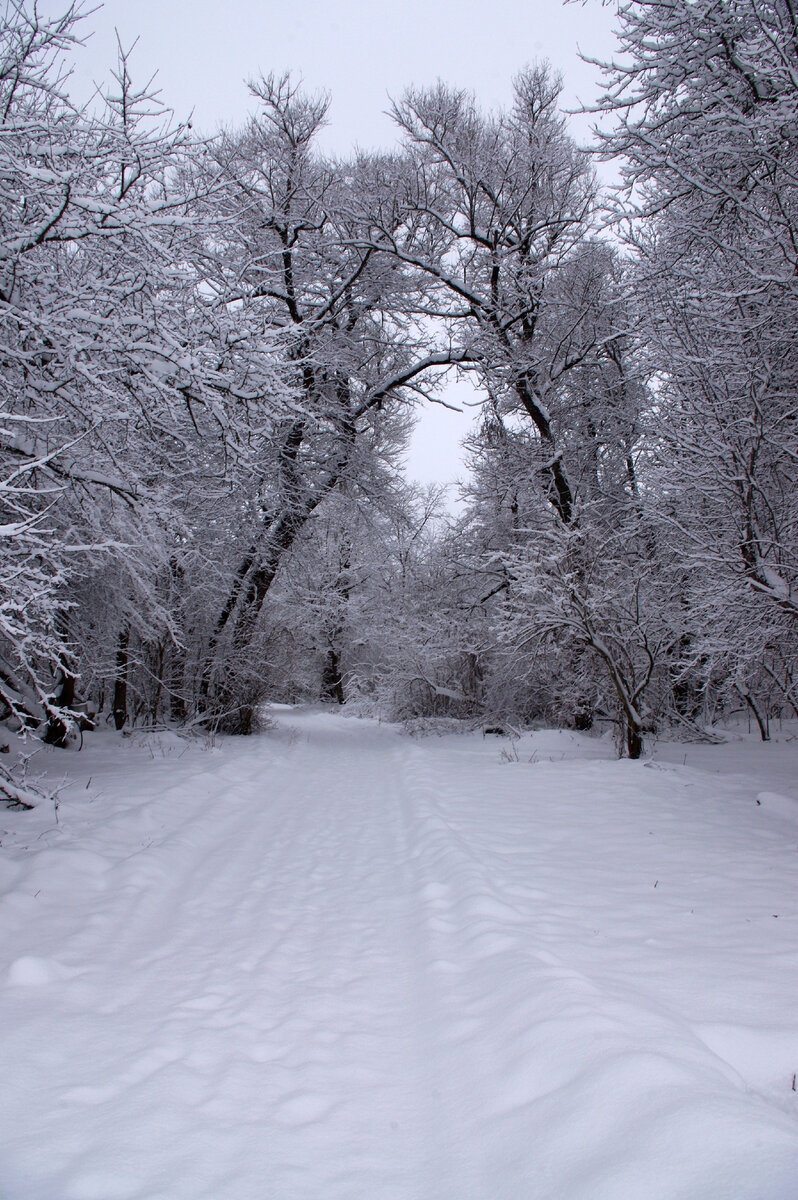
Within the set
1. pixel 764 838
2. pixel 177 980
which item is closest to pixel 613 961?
pixel 177 980

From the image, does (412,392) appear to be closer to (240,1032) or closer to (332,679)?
(240,1032)

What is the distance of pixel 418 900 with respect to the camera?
4.12 metres

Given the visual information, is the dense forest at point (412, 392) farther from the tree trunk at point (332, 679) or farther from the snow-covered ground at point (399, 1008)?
the tree trunk at point (332, 679)

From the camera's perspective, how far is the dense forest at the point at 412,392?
494 cm

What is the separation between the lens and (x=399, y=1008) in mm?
2887

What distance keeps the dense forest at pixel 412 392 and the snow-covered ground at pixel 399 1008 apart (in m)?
1.60

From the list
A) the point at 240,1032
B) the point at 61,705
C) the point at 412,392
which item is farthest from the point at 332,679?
the point at 240,1032

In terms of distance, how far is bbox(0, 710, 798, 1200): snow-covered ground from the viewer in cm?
183

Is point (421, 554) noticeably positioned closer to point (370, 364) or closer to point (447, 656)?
point (447, 656)

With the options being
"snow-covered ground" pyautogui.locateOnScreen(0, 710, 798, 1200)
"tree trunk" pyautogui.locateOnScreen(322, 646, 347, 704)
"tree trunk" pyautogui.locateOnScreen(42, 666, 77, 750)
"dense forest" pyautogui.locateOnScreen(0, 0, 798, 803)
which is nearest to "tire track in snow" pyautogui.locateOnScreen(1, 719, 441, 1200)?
"snow-covered ground" pyautogui.locateOnScreen(0, 710, 798, 1200)

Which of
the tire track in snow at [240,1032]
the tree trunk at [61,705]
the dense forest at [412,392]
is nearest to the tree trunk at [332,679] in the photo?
the dense forest at [412,392]

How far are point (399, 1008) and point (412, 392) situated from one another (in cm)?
1370

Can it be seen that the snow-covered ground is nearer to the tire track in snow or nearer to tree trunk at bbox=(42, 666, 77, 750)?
the tire track in snow

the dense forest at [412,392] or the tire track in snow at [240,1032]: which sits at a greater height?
the dense forest at [412,392]
